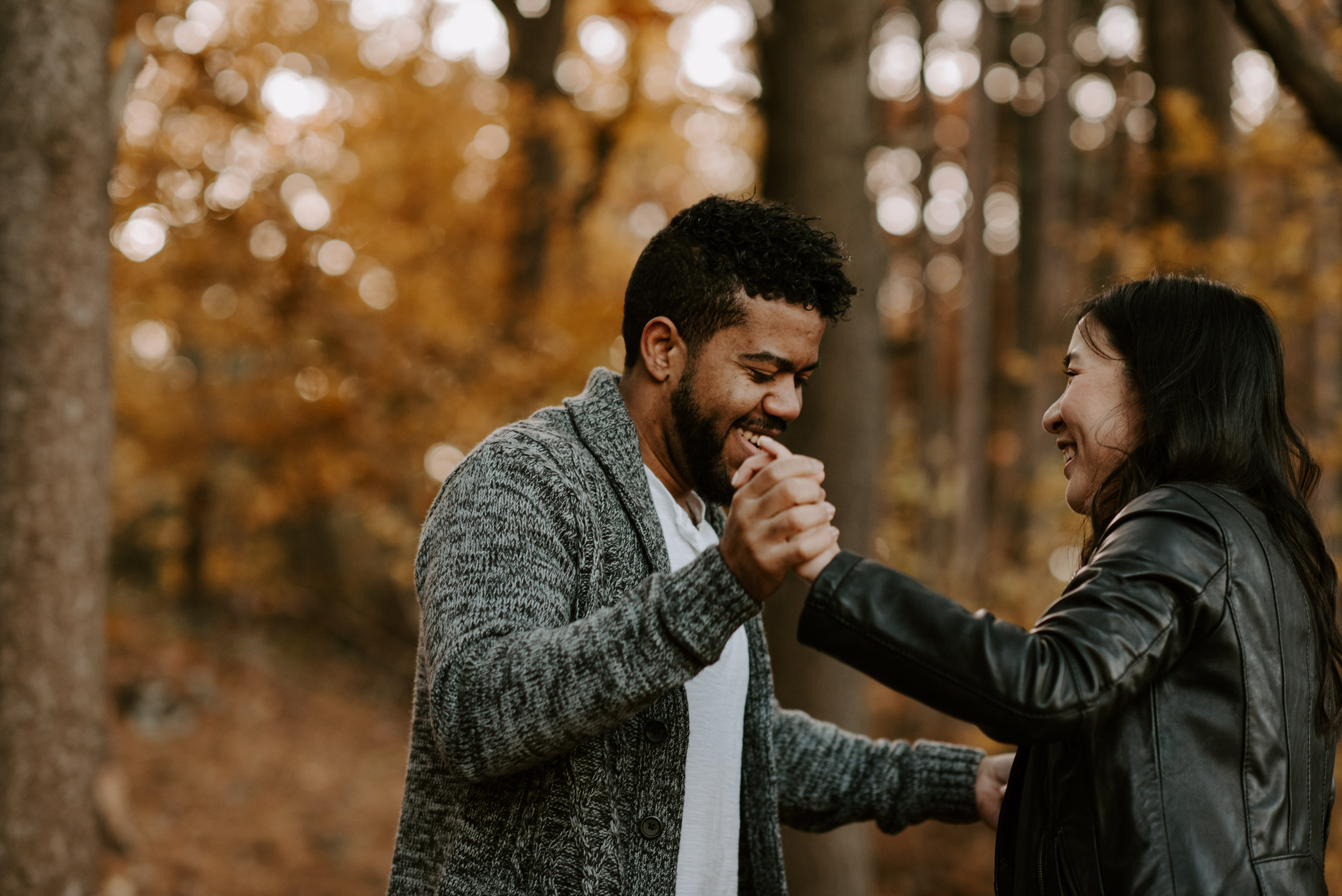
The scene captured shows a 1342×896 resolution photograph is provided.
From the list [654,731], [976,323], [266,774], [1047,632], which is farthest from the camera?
[976,323]

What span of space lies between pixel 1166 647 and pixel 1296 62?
3132 mm

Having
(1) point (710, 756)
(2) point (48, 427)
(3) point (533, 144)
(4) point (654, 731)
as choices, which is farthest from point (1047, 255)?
(4) point (654, 731)

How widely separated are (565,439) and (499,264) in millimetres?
7781

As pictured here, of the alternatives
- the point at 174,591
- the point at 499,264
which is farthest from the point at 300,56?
the point at 174,591

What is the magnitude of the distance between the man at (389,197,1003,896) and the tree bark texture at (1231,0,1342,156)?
2.47 metres

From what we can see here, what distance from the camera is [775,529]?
5.72ft

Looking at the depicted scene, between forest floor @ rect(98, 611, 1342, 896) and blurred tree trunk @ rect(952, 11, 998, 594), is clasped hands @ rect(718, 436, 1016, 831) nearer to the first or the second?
forest floor @ rect(98, 611, 1342, 896)

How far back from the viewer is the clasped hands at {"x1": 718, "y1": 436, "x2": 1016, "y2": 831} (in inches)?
68.5

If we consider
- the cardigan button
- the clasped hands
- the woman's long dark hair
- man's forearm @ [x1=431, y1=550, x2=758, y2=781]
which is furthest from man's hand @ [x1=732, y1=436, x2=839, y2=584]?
the woman's long dark hair

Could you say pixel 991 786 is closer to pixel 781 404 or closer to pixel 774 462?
pixel 781 404

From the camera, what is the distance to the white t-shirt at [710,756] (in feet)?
7.38

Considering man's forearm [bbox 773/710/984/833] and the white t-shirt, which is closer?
the white t-shirt

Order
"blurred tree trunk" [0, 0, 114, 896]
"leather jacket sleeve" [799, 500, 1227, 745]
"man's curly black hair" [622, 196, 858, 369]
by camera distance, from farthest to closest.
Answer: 1. "blurred tree trunk" [0, 0, 114, 896]
2. "man's curly black hair" [622, 196, 858, 369]
3. "leather jacket sleeve" [799, 500, 1227, 745]

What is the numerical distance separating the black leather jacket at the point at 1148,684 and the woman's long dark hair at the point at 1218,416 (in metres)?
0.08
